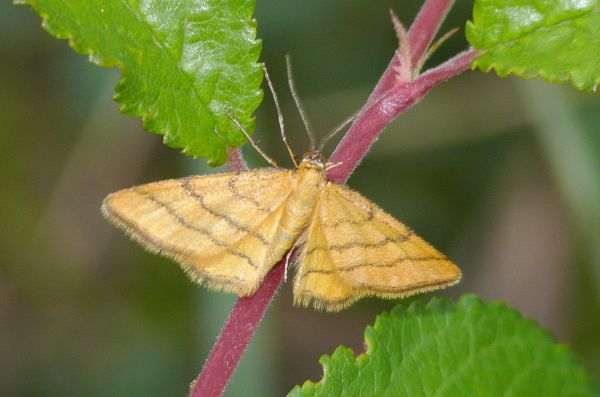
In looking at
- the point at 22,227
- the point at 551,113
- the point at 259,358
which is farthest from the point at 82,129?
the point at 551,113

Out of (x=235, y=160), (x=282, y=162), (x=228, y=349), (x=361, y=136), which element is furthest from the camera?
(x=282, y=162)

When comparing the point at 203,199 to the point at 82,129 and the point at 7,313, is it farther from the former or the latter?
the point at 7,313

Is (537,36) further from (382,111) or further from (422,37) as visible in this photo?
(382,111)

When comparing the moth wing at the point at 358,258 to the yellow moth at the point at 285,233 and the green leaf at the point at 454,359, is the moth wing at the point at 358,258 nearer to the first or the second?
the yellow moth at the point at 285,233

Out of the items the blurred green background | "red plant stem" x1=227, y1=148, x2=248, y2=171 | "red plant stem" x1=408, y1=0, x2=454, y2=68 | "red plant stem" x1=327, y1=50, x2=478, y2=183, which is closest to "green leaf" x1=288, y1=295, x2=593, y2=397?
"red plant stem" x1=327, y1=50, x2=478, y2=183

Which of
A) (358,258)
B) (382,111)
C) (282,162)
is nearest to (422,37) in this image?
(382,111)

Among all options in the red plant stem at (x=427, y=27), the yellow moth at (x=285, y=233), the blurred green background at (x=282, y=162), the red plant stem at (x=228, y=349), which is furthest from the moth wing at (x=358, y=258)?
the blurred green background at (x=282, y=162)
